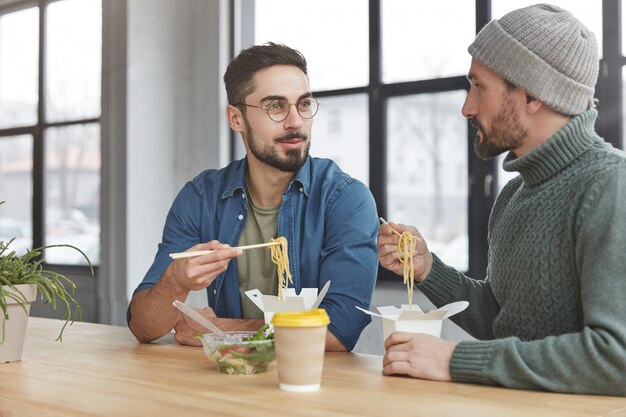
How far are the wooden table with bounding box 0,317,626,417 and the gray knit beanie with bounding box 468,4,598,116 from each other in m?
0.65

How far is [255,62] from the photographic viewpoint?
8.03ft

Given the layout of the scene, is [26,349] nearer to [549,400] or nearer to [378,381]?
[378,381]

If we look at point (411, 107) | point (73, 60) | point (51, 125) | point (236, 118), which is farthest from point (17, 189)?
point (236, 118)

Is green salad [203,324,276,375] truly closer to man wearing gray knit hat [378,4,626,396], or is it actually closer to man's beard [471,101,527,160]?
man wearing gray knit hat [378,4,626,396]

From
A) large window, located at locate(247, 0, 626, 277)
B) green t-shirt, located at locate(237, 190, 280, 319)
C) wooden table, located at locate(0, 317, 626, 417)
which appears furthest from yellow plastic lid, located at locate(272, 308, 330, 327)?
large window, located at locate(247, 0, 626, 277)

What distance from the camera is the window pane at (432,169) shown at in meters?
4.48

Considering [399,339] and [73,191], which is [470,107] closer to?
[399,339]

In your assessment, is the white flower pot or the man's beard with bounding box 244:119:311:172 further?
the man's beard with bounding box 244:119:311:172

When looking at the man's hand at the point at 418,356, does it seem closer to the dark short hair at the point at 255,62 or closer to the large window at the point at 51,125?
the dark short hair at the point at 255,62

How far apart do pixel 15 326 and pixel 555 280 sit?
1.19m

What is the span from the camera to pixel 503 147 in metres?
1.79

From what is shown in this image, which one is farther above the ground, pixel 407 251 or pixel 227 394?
pixel 407 251

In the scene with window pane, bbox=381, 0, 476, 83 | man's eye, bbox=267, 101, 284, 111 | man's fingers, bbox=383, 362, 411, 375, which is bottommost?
man's fingers, bbox=383, 362, 411, 375

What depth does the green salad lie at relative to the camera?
1580 mm
